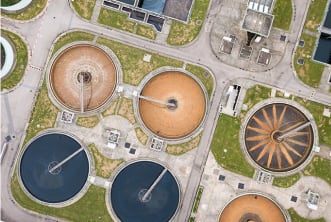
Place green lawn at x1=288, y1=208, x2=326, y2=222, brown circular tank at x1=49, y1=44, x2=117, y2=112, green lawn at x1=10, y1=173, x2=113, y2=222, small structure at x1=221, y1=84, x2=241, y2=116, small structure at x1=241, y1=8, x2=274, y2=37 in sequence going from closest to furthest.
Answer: small structure at x1=241, y1=8, x2=274, y2=37 → green lawn at x1=288, y1=208, x2=326, y2=222 → green lawn at x1=10, y1=173, x2=113, y2=222 → small structure at x1=221, y1=84, x2=241, y2=116 → brown circular tank at x1=49, y1=44, x2=117, y2=112

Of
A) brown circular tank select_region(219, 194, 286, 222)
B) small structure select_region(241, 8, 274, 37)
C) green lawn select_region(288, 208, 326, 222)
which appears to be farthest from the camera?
brown circular tank select_region(219, 194, 286, 222)

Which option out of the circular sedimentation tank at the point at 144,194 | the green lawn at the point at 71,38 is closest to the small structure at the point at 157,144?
the circular sedimentation tank at the point at 144,194

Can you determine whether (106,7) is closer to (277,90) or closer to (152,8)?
(152,8)

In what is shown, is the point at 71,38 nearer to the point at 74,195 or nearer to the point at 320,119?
the point at 74,195

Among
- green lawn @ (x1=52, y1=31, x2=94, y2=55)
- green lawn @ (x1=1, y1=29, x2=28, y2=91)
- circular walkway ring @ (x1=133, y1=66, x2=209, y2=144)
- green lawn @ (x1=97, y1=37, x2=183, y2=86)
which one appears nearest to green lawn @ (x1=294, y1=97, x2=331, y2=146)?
circular walkway ring @ (x1=133, y1=66, x2=209, y2=144)

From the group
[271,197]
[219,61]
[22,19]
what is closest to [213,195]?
[271,197]

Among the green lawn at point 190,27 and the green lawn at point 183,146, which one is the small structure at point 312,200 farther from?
the green lawn at point 190,27

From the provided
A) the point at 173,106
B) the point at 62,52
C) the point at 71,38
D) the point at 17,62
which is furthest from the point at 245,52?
the point at 17,62

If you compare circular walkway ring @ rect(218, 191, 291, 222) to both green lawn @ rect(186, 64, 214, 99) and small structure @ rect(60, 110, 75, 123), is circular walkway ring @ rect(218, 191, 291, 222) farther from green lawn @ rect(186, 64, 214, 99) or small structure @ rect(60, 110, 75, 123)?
small structure @ rect(60, 110, 75, 123)
